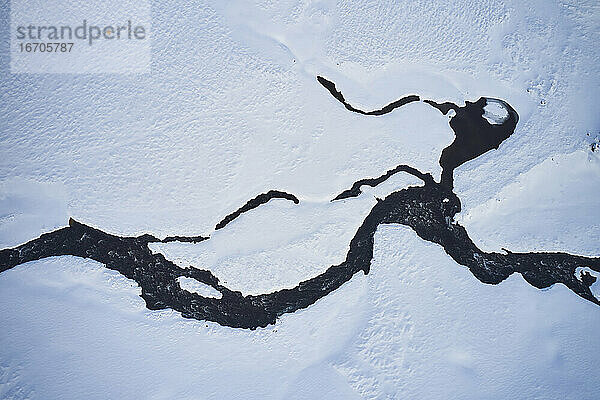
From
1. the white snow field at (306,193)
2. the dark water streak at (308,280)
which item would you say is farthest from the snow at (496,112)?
the dark water streak at (308,280)

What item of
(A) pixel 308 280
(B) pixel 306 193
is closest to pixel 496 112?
(B) pixel 306 193

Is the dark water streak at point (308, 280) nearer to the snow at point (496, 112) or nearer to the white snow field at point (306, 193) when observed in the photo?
the white snow field at point (306, 193)

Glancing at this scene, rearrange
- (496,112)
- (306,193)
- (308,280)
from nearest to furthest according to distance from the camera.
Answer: (308,280) → (306,193) → (496,112)

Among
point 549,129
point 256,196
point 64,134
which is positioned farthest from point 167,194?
point 549,129

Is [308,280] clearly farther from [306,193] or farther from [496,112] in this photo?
[496,112]

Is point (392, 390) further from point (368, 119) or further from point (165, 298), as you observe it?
point (368, 119)

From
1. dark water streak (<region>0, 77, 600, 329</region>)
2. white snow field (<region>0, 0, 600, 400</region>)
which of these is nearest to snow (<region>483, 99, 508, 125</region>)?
white snow field (<region>0, 0, 600, 400</region>)

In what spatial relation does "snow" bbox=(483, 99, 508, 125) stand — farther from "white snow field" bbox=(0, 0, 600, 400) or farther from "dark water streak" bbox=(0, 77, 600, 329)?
"dark water streak" bbox=(0, 77, 600, 329)

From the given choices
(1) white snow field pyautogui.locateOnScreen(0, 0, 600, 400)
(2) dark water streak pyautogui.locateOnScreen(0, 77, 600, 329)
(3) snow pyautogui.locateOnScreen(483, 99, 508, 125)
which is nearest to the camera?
(1) white snow field pyautogui.locateOnScreen(0, 0, 600, 400)
